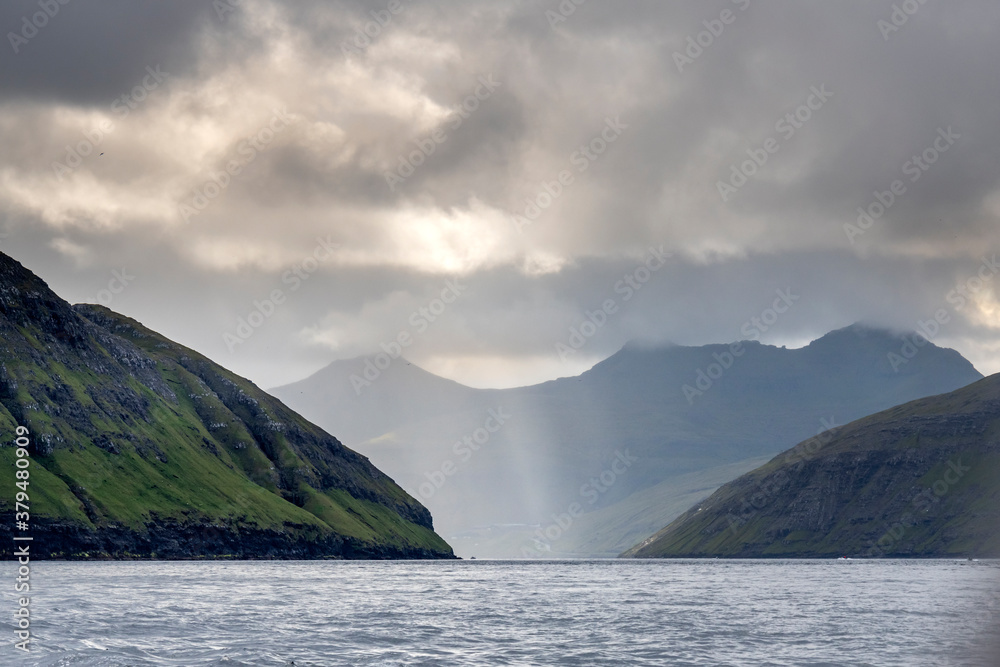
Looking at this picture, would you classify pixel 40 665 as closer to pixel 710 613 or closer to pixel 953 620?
pixel 710 613

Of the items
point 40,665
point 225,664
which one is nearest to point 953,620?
point 225,664

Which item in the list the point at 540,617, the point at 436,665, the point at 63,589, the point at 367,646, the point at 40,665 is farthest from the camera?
the point at 63,589

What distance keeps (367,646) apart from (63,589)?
219ft

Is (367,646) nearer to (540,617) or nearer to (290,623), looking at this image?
(290,623)

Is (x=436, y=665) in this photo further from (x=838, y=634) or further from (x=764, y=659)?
(x=838, y=634)

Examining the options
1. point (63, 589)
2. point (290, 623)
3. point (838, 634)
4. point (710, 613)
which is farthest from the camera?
point (63, 589)

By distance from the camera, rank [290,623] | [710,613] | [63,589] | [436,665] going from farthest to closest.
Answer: [63,589] < [710,613] < [290,623] < [436,665]

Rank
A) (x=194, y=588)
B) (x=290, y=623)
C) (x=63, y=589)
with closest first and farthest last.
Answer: (x=290, y=623)
(x=63, y=589)
(x=194, y=588)

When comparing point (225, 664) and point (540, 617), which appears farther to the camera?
point (540, 617)

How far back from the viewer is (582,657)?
59219 mm

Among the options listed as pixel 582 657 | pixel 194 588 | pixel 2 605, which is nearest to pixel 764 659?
pixel 582 657

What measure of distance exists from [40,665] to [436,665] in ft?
73.3

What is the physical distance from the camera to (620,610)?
3878 inches

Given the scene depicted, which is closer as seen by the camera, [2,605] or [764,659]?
[764,659]
